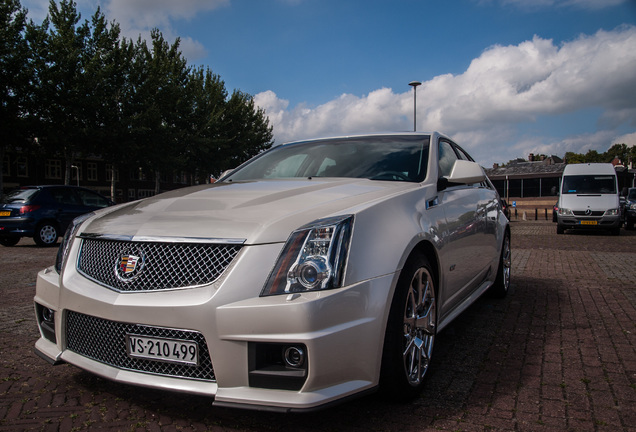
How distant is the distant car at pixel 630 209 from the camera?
18.5 metres

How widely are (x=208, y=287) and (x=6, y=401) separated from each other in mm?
1542

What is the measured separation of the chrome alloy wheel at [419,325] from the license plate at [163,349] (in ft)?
3.49

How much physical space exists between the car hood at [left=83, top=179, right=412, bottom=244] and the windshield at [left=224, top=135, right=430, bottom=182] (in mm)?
352

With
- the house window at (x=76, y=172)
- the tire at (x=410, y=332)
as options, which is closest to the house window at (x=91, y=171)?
the house window at (x=76, y=172)

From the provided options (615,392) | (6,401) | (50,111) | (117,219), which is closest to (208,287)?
(117,219)

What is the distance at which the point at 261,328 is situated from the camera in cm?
207

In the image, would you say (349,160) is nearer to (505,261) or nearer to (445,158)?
(445,158)

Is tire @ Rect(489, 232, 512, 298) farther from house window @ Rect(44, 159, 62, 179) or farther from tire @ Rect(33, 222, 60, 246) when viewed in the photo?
house window @ Rect(44, 159, 62, 179)

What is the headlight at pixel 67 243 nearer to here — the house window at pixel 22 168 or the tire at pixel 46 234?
the tire at pixel 46 234

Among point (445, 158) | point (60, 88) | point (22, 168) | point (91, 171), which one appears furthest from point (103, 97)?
point (445, 158)

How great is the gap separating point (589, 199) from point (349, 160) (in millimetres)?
15191

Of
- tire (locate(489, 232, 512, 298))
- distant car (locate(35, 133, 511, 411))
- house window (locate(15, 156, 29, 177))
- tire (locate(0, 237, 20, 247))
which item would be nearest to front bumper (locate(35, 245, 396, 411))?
distant car (locate(35, 133, 511, 411))

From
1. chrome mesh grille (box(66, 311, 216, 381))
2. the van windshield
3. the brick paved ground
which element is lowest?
the brick paved ground

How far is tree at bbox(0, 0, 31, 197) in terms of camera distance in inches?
958
